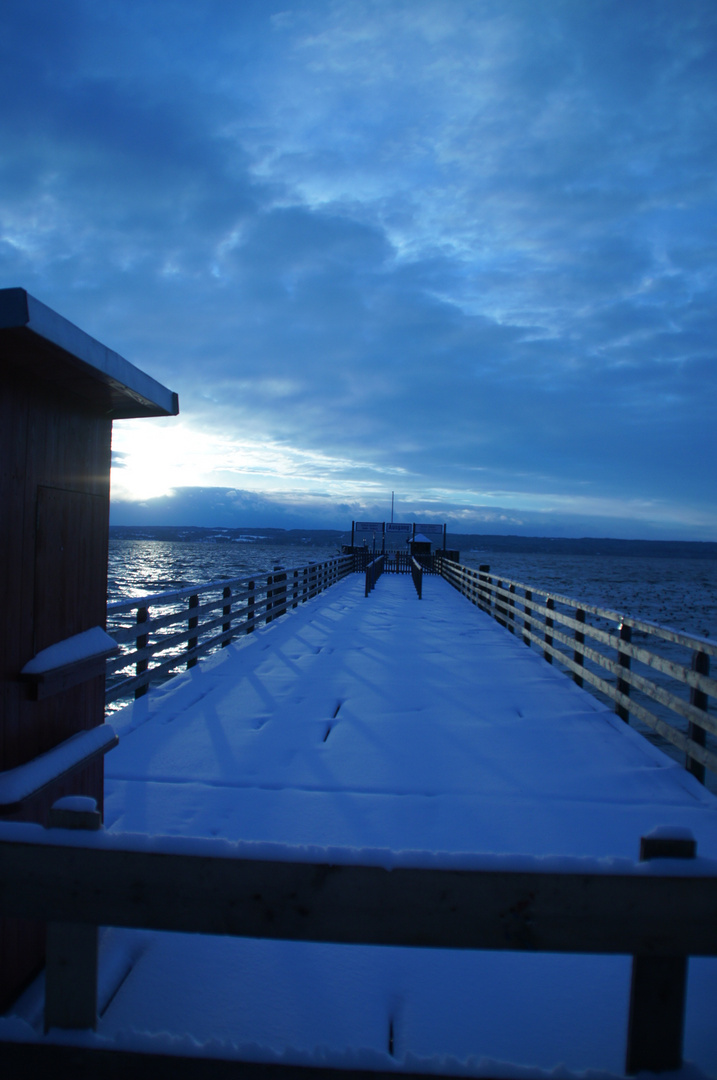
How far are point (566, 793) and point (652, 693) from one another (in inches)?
58.6

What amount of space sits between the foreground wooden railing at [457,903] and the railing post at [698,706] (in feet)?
11.0

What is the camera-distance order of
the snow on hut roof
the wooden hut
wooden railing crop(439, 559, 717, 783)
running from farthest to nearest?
wooden railing crop(439, 559, 717, 783), the wooden hut, the snow on hut roof

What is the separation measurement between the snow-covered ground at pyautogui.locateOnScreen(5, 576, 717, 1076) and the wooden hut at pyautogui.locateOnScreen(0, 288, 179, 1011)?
80 cm

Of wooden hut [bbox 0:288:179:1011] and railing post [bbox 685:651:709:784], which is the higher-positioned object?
wooden hut [bbox 0:288:179:1011]

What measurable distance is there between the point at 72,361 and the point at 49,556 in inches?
33.7

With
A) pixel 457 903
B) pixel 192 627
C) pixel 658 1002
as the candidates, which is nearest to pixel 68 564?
pixel 457 903

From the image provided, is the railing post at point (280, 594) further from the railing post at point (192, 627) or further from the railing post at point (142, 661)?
the railing post at point (142, 661)

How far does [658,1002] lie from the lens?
1.73m

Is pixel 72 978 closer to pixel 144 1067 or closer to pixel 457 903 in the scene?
pixel 144 1067

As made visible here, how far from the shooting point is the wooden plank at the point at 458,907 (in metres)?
1.69

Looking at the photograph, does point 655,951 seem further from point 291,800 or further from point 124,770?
point 124,770

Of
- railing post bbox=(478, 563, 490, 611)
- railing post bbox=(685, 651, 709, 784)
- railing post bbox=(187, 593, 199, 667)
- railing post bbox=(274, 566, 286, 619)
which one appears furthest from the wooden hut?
railing post bbox=(478, 563, 490, 611)

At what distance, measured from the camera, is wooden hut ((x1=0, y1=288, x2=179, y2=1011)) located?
232cm

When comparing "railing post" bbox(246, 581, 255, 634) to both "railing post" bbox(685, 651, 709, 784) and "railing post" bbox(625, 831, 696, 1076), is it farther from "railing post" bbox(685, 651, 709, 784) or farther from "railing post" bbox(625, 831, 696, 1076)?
"railing post" bbox(625, 831, 696, 1076)
